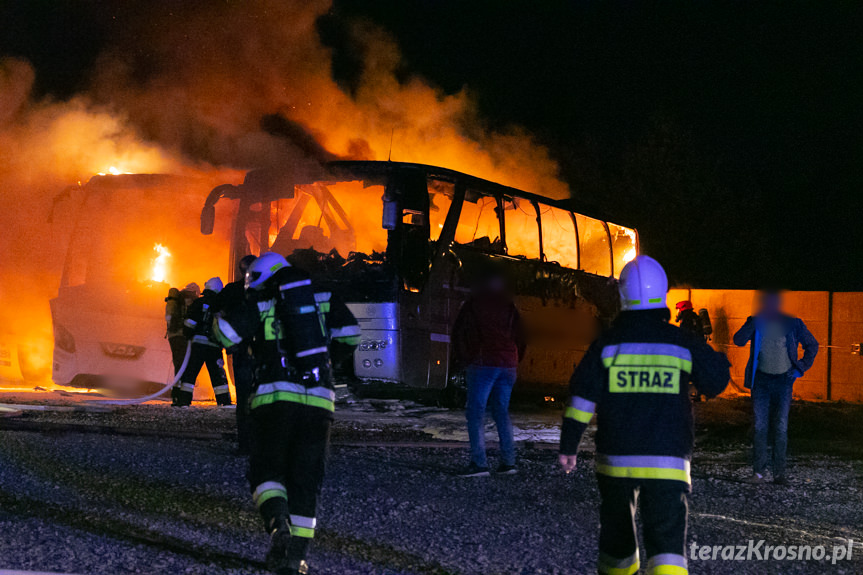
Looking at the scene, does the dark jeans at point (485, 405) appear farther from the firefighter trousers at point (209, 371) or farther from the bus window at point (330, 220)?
the bus window at point (330, 220)

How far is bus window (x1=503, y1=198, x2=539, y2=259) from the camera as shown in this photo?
44.4 feet

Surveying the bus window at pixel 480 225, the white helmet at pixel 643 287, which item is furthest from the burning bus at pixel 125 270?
the white helmet at pixel 643 287

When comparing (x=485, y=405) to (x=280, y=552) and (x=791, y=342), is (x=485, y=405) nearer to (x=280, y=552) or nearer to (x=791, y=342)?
(x=791, y=342)

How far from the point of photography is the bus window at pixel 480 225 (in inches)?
492

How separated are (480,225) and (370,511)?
293 inches

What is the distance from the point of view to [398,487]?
22.5ft

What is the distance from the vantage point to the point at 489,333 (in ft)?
25.0

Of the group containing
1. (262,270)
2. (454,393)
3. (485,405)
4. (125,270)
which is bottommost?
(454,393)

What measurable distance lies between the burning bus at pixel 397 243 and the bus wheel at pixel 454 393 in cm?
23

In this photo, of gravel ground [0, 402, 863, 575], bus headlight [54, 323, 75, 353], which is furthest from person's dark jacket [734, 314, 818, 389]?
bus headlight [54, 323, 75, 353]

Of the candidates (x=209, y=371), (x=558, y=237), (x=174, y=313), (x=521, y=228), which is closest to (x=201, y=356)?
(x=209, y=371)

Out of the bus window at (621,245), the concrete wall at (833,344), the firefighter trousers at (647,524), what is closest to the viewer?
the firefighter trousers at (647,524)

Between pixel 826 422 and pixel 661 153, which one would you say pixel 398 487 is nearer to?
pixel 826 422

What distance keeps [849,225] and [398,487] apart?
23.6m
